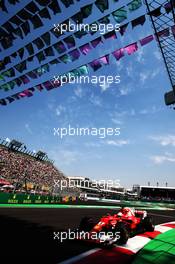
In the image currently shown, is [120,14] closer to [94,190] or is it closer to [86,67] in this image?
[86,67]

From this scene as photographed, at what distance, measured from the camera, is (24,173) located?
38.6 m

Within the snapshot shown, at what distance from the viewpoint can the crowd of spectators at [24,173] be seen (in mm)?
34522

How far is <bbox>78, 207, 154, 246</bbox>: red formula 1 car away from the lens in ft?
22.6

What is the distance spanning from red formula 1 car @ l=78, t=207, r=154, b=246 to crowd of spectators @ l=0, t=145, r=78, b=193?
79.6ft

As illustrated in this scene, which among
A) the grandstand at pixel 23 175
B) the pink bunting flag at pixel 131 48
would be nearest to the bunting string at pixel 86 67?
the pink bunting flag at pixel 131 48

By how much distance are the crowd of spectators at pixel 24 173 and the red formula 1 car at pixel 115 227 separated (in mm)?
24268

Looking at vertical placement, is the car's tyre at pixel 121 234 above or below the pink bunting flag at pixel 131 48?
below

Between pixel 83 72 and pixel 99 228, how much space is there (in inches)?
222

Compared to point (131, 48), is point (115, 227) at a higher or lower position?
lower

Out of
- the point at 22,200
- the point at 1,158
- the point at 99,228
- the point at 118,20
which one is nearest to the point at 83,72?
the point at 118,20

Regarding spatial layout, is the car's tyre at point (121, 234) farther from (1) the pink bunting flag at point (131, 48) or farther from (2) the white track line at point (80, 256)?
(1) the pink bunting flag at point (131, 48)

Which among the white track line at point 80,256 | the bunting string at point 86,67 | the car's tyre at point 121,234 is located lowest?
the white track line at point 80,256

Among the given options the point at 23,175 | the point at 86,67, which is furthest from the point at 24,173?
the point at 86,67

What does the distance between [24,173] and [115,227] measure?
3290 cm
